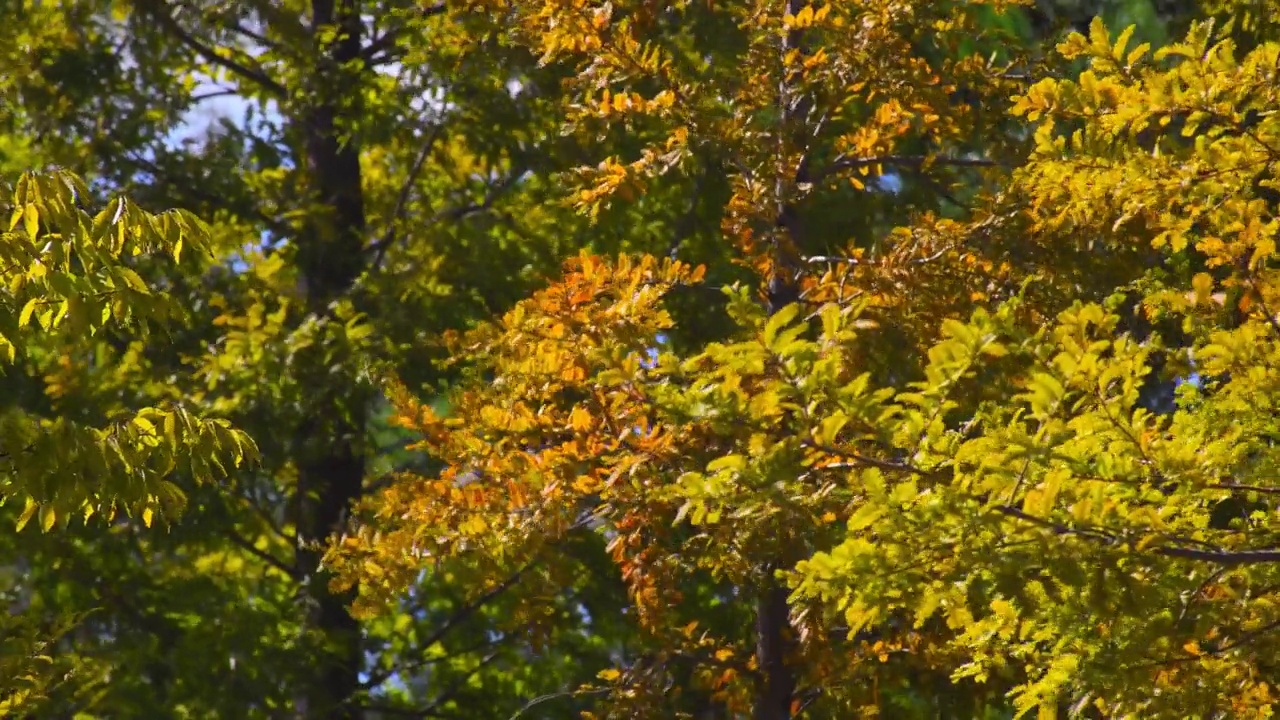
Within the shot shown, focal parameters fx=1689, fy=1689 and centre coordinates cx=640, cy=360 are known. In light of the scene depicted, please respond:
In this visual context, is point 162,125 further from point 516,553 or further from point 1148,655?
point 1148,655

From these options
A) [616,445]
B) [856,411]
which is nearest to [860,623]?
[856,411]

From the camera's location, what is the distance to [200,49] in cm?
1199

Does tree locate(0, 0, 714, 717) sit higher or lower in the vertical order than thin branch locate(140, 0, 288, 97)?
lower

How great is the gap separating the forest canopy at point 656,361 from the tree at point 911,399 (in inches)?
1.0

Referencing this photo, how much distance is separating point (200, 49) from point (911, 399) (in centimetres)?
851

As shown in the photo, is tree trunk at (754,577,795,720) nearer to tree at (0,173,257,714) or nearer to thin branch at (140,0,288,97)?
tree at (0,173,257,714)

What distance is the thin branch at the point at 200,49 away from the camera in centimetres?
1175

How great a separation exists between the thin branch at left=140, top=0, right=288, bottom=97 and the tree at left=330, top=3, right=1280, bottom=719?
124 inches

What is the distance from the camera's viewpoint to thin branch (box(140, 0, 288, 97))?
11.8 metres

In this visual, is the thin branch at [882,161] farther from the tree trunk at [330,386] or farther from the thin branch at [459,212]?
the thin branch at [459,212]

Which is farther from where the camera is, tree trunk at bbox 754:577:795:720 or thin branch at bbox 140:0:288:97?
thin branch at bbox 140:0:288:97

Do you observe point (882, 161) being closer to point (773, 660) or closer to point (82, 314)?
point (773, 660)

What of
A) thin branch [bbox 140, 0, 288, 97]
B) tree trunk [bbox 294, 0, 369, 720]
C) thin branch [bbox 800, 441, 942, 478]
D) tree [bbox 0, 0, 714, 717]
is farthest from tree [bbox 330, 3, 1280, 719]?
thin branch [bbox 140, 0, 288, 97]

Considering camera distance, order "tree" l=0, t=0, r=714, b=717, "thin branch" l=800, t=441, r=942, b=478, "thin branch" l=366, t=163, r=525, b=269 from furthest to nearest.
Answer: "thin branch" l=366, t=163, r=525, b=269, "tree" l=0, t=0, r=714, b=717, "thin branch" l=800, t=441, r=942, b=478
